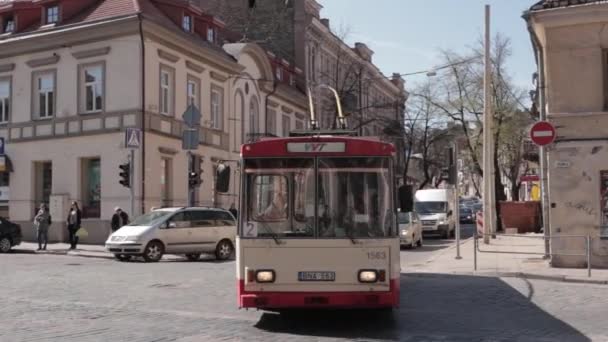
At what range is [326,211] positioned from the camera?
940cm

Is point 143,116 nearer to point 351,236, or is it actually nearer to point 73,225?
point 73,225

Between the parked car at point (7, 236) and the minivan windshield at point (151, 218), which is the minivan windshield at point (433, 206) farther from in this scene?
the parked car at point (7, 236)

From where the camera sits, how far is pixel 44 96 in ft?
105

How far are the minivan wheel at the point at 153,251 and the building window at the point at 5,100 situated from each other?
15.1 meters

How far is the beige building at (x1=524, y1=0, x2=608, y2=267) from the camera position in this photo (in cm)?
1738

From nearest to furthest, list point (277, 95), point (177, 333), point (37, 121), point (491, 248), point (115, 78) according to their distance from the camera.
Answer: point (177, 333) < point (491, 248) < point (115, 78) < point (37, 121) < point (277, 95)

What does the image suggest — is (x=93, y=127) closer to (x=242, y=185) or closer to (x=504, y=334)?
(x=242, y=185)

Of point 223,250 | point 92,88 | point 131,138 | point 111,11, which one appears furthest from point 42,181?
point 223,250

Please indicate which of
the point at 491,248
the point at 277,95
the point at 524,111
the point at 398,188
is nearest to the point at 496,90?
the point at 524,111

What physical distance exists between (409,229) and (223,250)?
724cm

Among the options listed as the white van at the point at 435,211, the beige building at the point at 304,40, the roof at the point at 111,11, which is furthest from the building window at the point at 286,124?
the roof at the point at 111,11

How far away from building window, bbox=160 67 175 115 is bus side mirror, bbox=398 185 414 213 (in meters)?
22.5

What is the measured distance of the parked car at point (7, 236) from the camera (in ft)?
84.9

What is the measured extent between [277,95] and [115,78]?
15.2 meters
